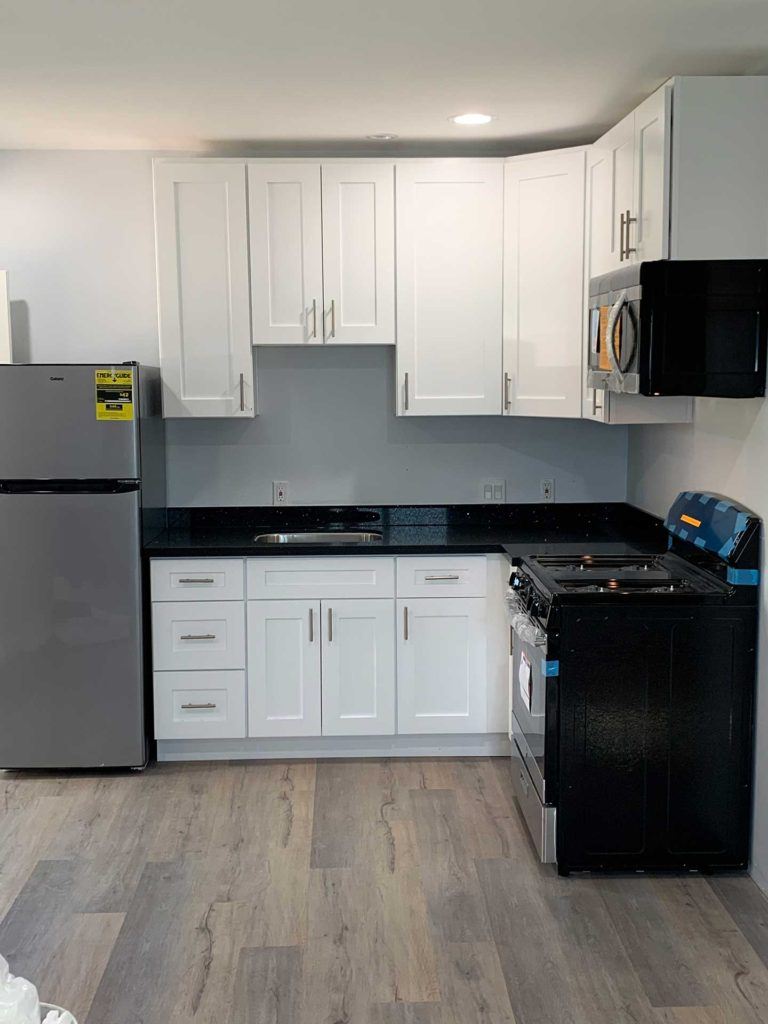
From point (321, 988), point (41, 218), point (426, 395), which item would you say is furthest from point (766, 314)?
point (41, 218)

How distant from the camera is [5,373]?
166 inches

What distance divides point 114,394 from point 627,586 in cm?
204

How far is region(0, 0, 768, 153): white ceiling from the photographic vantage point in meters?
2.87

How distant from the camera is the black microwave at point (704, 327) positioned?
3.26 metres

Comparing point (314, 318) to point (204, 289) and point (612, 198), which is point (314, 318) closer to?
point (204, 289)

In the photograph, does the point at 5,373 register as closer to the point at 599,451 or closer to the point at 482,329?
the point at 482,329

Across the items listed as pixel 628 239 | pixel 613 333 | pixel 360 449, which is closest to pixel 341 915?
pixel 613 333

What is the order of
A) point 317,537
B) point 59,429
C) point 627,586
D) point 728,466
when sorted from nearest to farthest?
point 627,586 → point 728,466 → point 59,429 → point 317,537

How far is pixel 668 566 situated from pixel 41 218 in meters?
2.97

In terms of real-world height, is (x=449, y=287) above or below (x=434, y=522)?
above

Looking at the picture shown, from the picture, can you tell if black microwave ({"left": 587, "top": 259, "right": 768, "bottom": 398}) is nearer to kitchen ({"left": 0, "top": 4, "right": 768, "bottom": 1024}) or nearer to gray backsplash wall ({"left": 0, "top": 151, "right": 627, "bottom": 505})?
kitchen ({"left": 0, "top": 4, "right": 768, "bottom": 1024})

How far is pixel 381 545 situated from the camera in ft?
14.5

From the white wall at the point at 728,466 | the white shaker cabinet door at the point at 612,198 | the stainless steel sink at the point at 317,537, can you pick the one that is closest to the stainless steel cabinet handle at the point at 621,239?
the white shaker cabinet door at the point at 612,198

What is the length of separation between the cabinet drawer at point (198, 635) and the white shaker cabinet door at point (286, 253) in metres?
1.11
